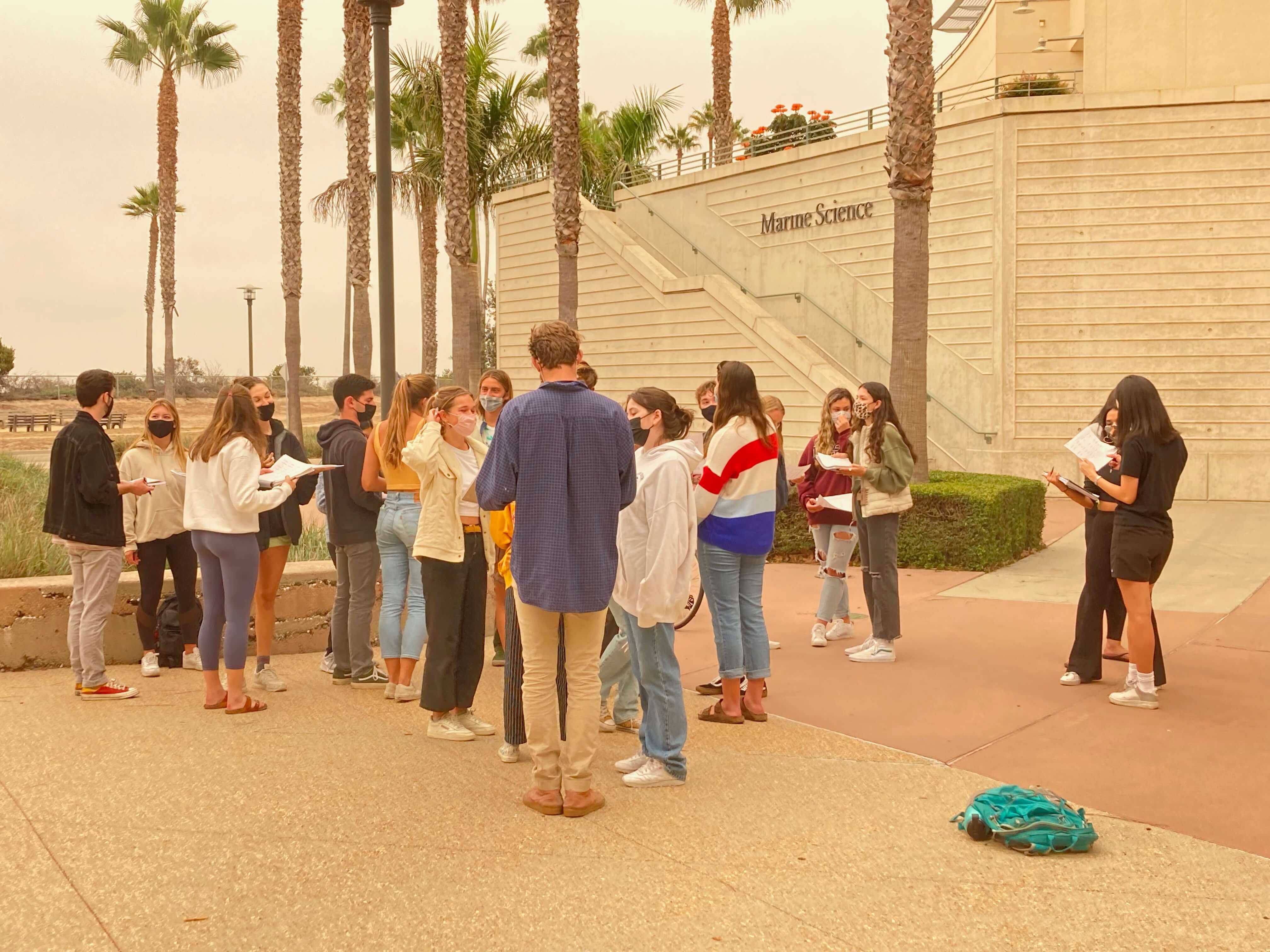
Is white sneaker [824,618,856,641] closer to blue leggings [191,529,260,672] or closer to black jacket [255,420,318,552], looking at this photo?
black jacket [255,420,318,552]

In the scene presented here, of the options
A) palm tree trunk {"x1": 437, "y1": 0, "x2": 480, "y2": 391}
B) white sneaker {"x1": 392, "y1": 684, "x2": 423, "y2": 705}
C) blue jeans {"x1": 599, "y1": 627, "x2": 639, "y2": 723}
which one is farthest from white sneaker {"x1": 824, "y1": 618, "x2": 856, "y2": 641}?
palm tree trunk {"x1": 437, "y1": 0, "x2": 480, "y2": 391}

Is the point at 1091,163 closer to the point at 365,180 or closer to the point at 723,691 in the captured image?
the point at 365,180

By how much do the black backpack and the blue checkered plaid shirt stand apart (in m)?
3.56

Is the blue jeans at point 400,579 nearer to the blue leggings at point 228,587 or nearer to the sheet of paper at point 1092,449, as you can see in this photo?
the blue leggings at point 228,587

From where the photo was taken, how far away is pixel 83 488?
6.22 metres

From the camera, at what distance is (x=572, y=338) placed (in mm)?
4730

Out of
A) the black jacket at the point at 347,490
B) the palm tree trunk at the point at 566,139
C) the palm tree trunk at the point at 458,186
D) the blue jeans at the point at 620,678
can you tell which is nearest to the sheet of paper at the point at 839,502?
the blue jeans at the point at 620,678

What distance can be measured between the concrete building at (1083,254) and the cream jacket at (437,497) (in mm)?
14072

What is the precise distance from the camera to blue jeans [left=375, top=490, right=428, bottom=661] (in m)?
6.27

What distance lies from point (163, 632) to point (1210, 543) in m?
10.7

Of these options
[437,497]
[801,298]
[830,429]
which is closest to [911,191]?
[830,429]

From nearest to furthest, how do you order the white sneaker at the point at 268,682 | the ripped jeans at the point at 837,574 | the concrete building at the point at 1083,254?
the white sneaker at the point at 268,682 < the ripped jeans at the point at 837,574 < the concrete building at the point at 1083,254

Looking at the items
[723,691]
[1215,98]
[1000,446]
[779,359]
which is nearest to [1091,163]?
[1215,98]

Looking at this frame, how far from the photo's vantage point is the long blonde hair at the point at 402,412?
20.4 feet
